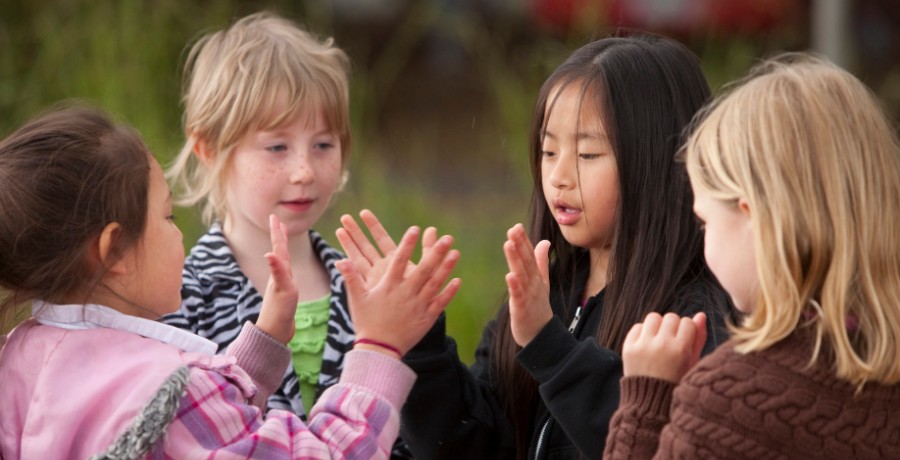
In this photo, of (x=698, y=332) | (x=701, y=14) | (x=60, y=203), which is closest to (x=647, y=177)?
(x=698, y=332)

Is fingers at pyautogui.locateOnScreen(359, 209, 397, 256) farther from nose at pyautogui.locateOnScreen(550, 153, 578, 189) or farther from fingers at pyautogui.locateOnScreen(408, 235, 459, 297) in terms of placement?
nose at pyautogui.locateOnScreen(550, 153, 578, 189)

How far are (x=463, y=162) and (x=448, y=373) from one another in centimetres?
524

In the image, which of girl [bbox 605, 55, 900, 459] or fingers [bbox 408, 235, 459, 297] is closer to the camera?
girl [bbox 605, 55, 900, 459]

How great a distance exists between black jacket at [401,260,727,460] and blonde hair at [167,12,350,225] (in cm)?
74

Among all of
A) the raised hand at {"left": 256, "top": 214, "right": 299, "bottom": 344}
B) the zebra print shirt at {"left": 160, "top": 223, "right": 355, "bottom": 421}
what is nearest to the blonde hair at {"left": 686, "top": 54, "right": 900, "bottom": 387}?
the raised hand at {"left": 256, "top": 214, "right": 299, "bottom": 344}

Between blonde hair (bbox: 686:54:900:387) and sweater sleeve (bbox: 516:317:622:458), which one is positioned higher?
blonde hair (bbox: 686:54:900:387)

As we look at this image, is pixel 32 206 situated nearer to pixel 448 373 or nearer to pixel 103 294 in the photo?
pixel 103 294

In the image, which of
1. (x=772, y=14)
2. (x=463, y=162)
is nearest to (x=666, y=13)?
(x=772, y=14)

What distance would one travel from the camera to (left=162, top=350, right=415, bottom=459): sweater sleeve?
198 centimetres

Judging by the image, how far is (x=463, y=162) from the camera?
7.77 m

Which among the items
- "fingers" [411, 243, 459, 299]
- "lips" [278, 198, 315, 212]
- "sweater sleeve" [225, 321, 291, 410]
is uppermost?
"fingers" [411, 243, 459, 299]

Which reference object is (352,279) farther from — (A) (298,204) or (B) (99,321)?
(A) (298,204)

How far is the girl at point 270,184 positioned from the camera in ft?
9.66

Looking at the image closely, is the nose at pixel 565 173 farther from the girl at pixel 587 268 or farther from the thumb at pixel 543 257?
the thumb at pixel 543 257
